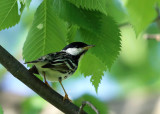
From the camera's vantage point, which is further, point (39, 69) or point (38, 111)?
point (38, 111)

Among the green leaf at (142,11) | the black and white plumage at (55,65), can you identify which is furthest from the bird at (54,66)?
the green leaf at (142,11)

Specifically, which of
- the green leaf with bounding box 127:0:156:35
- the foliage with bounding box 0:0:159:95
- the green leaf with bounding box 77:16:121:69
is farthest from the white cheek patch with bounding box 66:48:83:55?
the green leaf with bounding box 127:0:156:35

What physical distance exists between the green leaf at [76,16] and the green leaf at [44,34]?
0.12m

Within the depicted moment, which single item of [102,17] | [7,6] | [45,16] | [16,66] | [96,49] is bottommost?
[96,49]

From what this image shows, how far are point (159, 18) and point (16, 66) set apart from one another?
1.30 meters

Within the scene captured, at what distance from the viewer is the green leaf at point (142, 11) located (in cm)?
102

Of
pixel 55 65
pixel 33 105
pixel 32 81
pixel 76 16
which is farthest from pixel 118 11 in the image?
pixel 33 105

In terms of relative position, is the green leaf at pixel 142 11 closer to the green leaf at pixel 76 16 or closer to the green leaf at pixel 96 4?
the green leaf at pixel 96 4

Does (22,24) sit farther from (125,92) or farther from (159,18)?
(125,92)

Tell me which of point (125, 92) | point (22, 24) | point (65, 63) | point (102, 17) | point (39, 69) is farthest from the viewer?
point (125, 92)

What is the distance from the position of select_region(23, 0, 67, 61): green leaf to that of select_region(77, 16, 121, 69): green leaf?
140mm

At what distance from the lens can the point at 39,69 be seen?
73.2 inches

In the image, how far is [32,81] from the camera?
5.43 feet

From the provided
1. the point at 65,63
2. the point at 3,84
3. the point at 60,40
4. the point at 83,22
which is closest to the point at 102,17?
the point at 83,22
